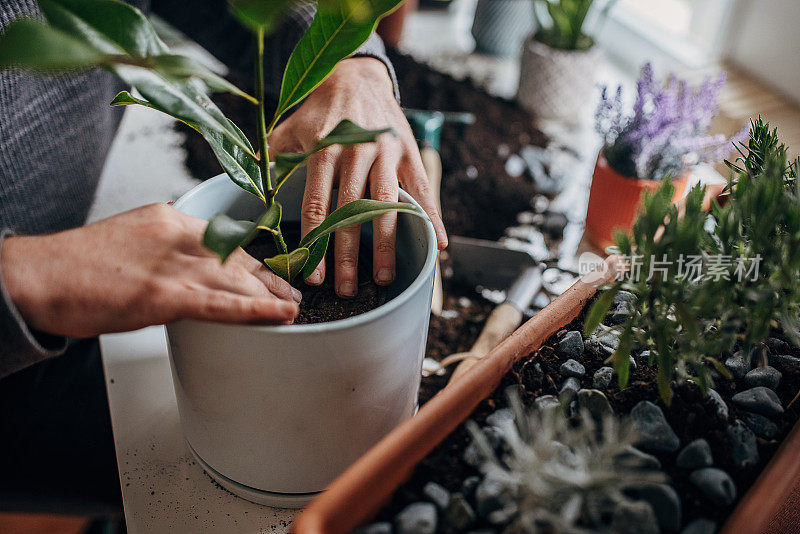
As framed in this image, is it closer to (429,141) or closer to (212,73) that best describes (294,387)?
(212,73)

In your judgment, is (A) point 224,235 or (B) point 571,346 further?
(B) point 571,346

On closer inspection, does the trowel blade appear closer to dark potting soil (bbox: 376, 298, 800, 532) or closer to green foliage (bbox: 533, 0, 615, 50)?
dark potting soil (bbox: 376, 298, 800, 532)

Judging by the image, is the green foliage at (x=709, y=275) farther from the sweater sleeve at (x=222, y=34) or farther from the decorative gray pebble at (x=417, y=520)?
the sweater sleeve at (x=222, y=34)

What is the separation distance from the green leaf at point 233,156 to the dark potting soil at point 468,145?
0.41 m

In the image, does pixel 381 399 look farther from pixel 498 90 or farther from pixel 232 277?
pixel 498 90

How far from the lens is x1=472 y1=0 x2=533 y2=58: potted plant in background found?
46.4 inches

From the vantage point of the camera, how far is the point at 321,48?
0.41m

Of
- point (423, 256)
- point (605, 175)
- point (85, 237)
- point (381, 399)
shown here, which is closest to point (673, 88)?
point (605, 175)

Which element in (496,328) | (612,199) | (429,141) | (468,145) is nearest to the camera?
(496,328)

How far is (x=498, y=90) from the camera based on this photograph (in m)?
1.15

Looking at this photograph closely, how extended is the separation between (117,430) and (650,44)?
1119mm

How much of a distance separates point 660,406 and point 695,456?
45 mm

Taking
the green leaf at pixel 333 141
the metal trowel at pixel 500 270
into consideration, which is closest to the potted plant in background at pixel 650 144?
the metal trowel at pixel 500 270

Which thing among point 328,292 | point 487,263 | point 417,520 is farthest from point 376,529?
Result: point 487,263
